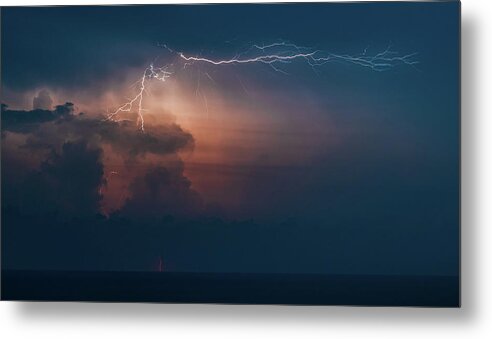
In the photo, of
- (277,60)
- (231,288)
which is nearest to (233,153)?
(277,60)

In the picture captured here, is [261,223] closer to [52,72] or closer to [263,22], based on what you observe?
[263,22]

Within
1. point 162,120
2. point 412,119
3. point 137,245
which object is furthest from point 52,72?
point 412,119

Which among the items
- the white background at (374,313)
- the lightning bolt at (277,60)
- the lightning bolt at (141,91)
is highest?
the lightning bolt at (277,60)

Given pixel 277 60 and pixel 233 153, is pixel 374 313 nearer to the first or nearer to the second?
pixel 233 153

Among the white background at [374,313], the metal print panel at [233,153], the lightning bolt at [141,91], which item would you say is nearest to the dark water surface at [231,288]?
the metal print panel at [233,153]

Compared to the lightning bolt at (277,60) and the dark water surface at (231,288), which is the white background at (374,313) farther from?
the lightning bolt at (277,60)

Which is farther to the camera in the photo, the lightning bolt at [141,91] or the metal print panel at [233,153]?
the lightning bolt at [141,91]

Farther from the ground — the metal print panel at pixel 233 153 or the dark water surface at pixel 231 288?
the metal print panel at pixel 233 153

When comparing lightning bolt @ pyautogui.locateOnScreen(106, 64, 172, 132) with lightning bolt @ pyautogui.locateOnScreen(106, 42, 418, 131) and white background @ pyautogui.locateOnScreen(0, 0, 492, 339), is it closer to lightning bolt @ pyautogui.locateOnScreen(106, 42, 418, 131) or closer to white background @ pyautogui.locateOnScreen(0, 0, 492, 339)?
lightning bolt @ pyautogui.locateOnScreen(106, 42, 418, 131)

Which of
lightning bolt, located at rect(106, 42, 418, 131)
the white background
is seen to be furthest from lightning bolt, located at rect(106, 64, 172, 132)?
the white background
